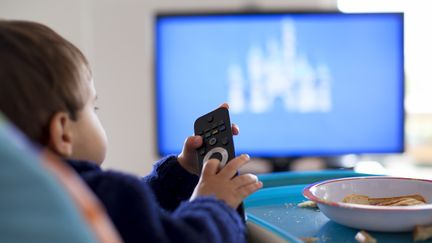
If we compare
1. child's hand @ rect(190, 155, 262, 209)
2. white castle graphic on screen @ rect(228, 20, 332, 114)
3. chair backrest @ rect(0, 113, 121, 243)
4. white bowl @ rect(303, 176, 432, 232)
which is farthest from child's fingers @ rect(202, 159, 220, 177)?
white castle graphic on screen @ rect(228, 20, 332, 114)

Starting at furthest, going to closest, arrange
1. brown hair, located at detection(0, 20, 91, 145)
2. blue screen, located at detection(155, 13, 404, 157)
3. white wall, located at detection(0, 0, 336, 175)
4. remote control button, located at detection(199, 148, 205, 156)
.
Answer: white wall, located at detection(0, 0, 336, 175)
blue screen, located at detection(155, 13, 404, 157)
remote control button, located at detection(199, 148, 205, 156)
brown hair, located at detection(0, 20, 91, 145)

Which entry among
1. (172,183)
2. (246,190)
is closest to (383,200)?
(246,190)

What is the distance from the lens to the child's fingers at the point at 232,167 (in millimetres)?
528

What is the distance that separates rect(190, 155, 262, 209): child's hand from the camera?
51 cm

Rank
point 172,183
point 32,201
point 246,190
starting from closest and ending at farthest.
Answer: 1. point 32,201
2. point 246,190
3. point 172,183

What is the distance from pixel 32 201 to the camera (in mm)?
213

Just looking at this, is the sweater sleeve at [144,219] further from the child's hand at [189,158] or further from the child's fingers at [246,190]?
the child's hand at [189,158]

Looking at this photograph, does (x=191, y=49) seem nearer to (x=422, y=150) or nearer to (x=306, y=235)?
(x=306, y=235)

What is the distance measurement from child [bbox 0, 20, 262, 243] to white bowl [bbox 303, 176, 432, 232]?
9 cm

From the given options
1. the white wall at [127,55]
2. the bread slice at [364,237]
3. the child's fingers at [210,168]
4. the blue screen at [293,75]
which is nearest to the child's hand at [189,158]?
the child's fingers at [210,168]

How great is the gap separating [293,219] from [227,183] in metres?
0.09

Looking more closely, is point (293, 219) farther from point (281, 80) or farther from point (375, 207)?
point (281, 80)

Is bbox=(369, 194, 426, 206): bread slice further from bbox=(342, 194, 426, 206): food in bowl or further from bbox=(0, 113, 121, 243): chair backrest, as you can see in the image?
bbox=(0, 113, 121, 243): chair backrest

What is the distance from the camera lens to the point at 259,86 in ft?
5.21
